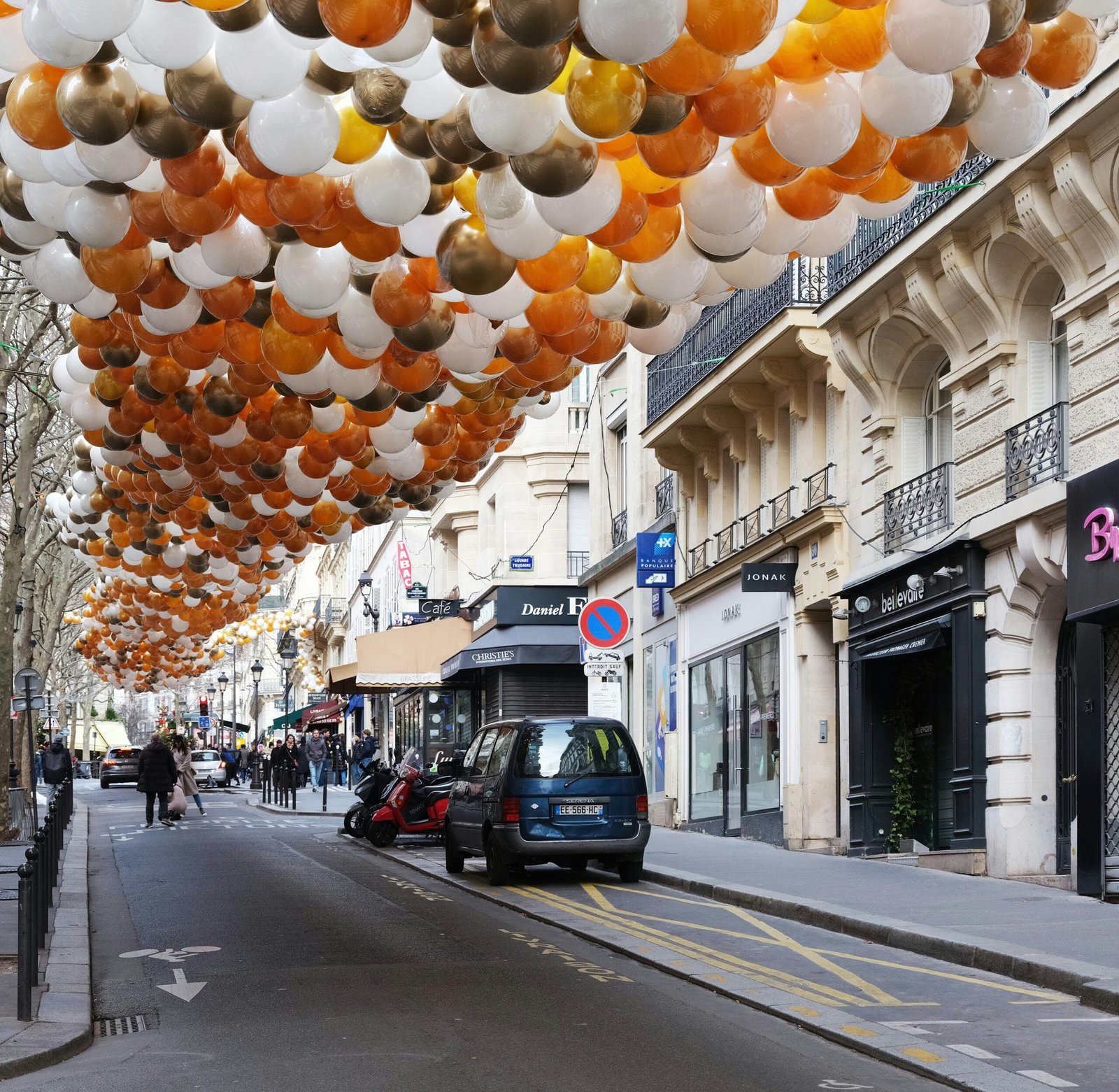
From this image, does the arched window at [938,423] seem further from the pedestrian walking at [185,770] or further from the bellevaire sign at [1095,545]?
the pedestrian walking at [185,770]

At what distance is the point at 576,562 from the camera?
131 feet

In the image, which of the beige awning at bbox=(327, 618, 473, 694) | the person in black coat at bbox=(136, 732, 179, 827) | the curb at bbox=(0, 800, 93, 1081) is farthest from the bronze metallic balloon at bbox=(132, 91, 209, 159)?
the beige awning at bbox=(327, 618, 473, 694)

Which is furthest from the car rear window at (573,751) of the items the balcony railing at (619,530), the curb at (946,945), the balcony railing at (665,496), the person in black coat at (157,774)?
the balcony railing at (619,530)

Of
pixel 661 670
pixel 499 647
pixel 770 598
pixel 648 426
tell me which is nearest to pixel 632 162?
pixel 770 598

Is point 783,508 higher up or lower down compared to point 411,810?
higher up

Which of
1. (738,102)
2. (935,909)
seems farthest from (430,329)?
(935,909)

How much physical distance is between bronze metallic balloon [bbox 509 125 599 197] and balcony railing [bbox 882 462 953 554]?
13347 mm

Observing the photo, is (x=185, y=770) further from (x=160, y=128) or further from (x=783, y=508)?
(x=160, y=128)

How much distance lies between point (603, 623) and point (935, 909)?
686 cm

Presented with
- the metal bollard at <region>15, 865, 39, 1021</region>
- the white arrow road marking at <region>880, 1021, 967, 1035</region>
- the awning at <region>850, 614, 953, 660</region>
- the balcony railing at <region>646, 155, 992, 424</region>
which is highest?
the balcony railing at <region>646, 155, 992, 424</region>

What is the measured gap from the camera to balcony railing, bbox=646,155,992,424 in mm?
17656

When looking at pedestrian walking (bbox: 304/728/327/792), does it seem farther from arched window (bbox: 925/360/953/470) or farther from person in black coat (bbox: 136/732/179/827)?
arched window (bbox: 925/360/953/470)

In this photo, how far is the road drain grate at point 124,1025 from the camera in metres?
8.86

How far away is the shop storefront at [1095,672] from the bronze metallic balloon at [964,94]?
8471mm
